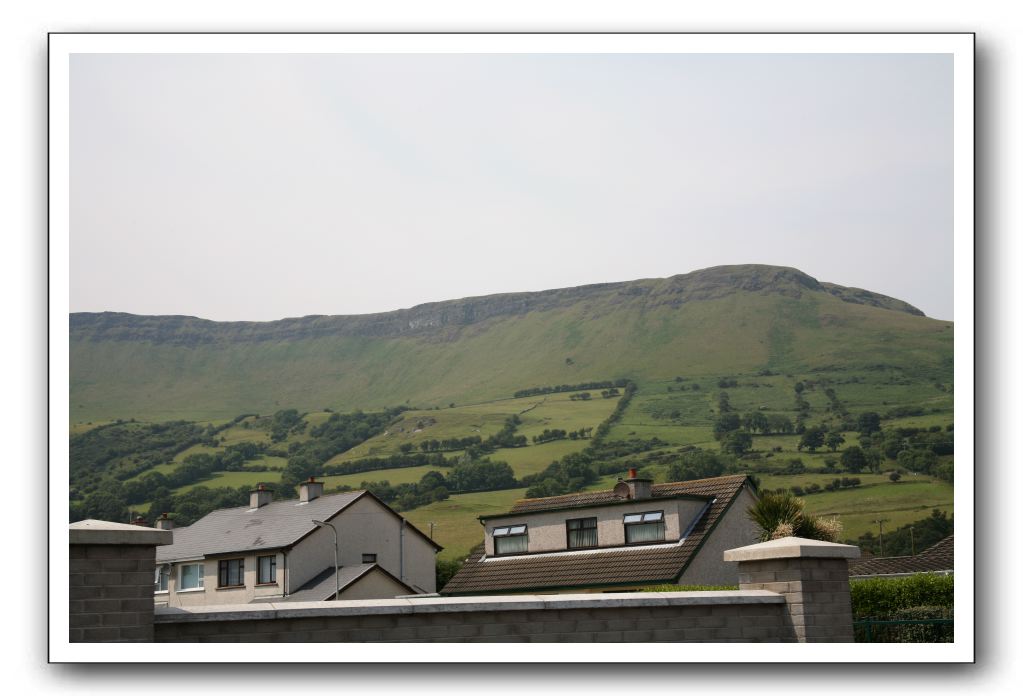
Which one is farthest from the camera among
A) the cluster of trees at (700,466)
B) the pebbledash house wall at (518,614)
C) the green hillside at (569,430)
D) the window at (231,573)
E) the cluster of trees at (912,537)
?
the cluster of trees at (700,466)

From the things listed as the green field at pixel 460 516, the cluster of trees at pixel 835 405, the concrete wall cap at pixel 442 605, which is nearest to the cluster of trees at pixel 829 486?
the green field at pixel 460 516

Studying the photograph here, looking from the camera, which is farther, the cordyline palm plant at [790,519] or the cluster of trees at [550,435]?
the cluster of trees at [550,435]

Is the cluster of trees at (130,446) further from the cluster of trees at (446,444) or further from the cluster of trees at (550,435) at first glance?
the cluster of trees at (550,435)

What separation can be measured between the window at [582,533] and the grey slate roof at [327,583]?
825 centimetres

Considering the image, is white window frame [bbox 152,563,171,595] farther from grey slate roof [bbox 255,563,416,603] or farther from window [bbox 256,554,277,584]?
grey slate roof [bbox 255,563,416,603]

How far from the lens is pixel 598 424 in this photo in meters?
153

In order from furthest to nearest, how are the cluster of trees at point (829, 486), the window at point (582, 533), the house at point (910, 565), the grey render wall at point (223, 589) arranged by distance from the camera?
1. the cluster of trees at point (829, 486)
2. the grey render wall at point (223, 589)
3. the house at point (910, 565)
4. the window at point (582, 533)

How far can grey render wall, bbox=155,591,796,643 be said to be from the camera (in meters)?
8.91

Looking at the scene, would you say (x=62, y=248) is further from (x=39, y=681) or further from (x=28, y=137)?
(x=39, y=681)

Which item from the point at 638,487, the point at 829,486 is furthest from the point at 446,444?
the point at 638,487

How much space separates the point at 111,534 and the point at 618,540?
2545 centimetres

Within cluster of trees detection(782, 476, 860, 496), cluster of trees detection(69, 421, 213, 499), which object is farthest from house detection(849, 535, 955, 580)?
cluster of trees detection(69, 421, 213, 499)

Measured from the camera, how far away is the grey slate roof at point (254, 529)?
136ft
